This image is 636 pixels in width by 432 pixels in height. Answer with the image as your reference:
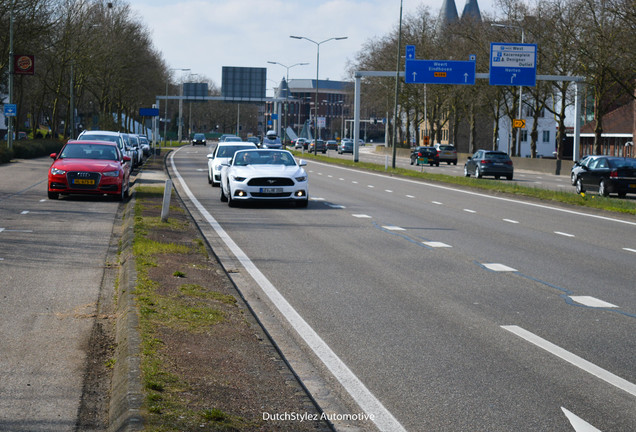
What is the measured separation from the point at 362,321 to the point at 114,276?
3812 mm

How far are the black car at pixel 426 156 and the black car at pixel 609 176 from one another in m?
35.7

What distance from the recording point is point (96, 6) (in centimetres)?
7031

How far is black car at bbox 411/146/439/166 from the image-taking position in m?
69.2

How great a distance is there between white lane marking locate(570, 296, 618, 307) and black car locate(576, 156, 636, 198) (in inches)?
877

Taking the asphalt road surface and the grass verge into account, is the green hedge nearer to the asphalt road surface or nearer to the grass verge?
the grass verge

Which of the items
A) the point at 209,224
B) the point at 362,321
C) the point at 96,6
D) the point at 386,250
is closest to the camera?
the point at 362,321

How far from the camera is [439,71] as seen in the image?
5281 cm

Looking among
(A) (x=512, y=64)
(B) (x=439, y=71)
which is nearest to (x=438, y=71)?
(B) (x=439, y=71)

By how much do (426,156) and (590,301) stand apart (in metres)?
60.3

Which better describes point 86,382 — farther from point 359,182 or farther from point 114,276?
point 359,182

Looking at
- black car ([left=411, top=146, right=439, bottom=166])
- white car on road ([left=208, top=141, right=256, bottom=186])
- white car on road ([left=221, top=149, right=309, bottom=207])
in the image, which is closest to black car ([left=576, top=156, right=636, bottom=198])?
white car on road ([left=208, top=141, right=256, bottom=186])

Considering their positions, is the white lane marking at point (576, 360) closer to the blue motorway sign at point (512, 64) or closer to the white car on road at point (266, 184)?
the white car on road at point (266, 184)

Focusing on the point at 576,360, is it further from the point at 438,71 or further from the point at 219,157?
the point at 438,71

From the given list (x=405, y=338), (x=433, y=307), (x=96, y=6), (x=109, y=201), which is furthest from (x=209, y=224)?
(x=96, y=6)
